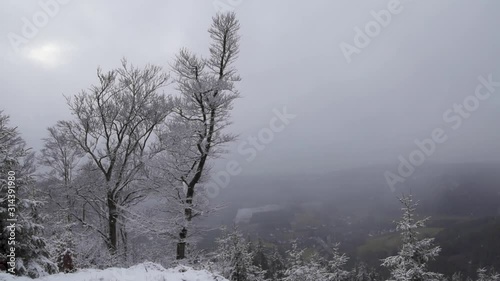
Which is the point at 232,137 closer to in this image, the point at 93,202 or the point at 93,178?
the point at 93,178

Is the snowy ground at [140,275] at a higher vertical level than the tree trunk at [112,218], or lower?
lower

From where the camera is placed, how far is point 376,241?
193125mm

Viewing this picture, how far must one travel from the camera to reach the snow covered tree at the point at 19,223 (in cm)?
693

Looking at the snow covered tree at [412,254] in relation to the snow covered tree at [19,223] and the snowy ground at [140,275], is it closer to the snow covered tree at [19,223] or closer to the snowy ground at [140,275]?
the snowy ground at [140,275]

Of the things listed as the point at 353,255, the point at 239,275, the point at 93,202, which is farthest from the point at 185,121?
the point at 353,255

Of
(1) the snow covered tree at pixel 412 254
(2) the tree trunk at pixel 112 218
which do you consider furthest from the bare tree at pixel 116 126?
(1) the snow covered tree at pixel 412 254

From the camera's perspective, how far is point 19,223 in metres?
7.11

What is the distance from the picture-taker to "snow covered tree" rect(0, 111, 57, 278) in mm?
6930

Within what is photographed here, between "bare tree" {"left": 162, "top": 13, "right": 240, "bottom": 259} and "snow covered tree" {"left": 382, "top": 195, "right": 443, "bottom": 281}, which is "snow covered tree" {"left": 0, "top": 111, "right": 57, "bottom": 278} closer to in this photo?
"bare tree" {"left": 162, "top": 13, "right": 240, "bottom": 259}

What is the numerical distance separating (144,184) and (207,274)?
602cm

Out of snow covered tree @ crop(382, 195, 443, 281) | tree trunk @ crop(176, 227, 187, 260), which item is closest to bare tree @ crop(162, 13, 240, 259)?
tree trunk @ crop(176, 227, 187, 260)

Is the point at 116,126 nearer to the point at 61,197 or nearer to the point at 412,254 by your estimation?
the point at 61,197

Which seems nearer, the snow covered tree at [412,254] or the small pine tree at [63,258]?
the small pine tree at [63,258]

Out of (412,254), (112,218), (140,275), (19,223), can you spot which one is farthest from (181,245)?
(412,254)
